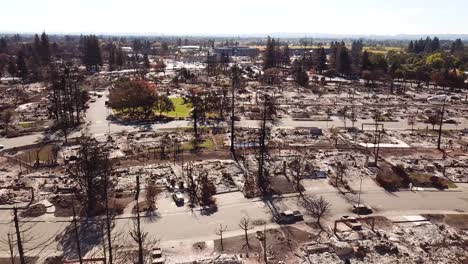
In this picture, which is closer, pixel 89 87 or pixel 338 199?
pixel 338 199

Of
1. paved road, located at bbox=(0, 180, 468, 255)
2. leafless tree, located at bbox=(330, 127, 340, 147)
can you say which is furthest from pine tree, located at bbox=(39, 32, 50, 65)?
paved road, located at bbox=(0, 180, 468, 255)

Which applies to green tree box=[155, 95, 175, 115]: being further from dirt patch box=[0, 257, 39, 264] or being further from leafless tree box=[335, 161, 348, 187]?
dirt patch box=[0, 257, 39, 264]

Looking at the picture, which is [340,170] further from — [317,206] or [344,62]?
[344,62]

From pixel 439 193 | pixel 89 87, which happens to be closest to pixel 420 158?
pixel 439 193

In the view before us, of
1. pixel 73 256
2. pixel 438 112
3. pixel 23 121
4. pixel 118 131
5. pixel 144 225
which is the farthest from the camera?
pixel 438 112

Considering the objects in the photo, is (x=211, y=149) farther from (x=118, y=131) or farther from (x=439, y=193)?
(x=439, y=193)
